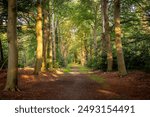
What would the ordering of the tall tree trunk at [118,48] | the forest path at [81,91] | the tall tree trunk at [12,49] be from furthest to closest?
the tall tree trunk at [118,48] < the tall tree trunk at [12,49] < the forest path at [81,91]

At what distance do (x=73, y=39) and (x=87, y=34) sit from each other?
46.2ft

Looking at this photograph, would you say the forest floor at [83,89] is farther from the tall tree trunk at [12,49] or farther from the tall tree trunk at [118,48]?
the tall tree trunk at [118,48]

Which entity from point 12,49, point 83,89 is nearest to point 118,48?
point 83,89

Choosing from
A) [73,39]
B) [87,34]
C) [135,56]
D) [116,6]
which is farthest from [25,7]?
[73,39]

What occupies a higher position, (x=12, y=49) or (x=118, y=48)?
(x=118, y=48)

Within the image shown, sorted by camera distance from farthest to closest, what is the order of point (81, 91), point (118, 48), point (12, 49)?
point (118, 48) → point (12, 49) → point (81, 91)

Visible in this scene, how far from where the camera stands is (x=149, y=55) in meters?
23.5

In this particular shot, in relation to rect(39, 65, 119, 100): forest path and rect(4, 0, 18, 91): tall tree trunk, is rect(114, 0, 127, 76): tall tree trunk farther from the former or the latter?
rect(4, 0, 18, 91): tall tree trunk

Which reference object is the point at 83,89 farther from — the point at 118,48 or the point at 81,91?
the point at 118,48

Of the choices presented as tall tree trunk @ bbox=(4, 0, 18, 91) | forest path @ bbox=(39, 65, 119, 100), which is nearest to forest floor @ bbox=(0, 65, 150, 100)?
forest path @ bbox=(39, 65, 119, 100)

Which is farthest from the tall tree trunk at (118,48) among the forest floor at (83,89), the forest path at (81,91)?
the forest path at (81,91)

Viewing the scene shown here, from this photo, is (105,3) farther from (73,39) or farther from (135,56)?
(73,39)

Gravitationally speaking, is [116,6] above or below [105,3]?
below

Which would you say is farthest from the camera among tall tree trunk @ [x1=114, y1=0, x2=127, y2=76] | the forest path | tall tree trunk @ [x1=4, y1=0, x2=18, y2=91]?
tall tree trunk @ [x1=114, y1=0, x2=127, y2=76]
